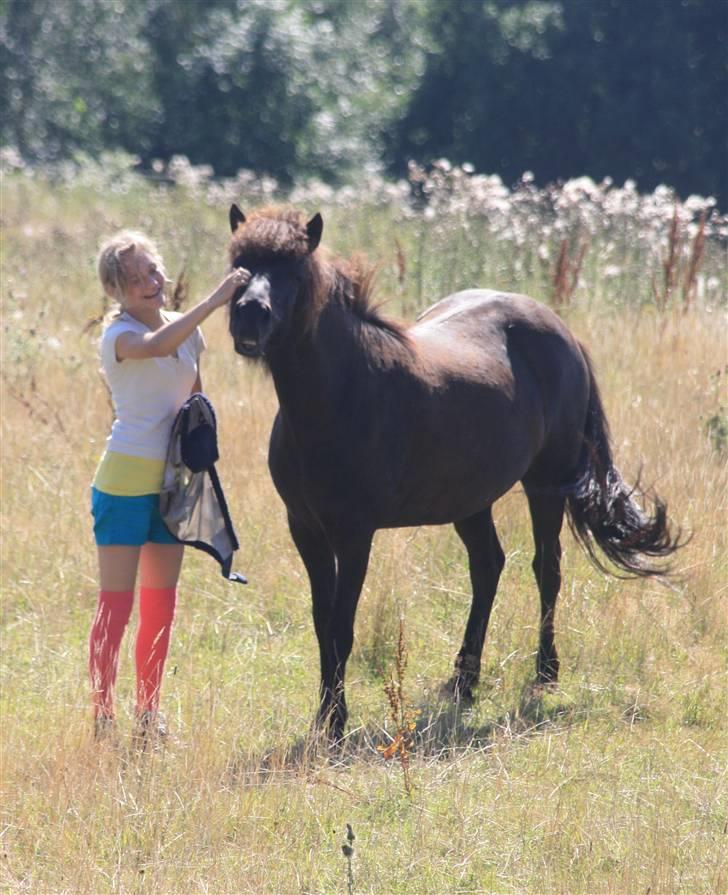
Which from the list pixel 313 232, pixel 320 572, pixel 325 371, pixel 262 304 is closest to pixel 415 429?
pixel 325 371

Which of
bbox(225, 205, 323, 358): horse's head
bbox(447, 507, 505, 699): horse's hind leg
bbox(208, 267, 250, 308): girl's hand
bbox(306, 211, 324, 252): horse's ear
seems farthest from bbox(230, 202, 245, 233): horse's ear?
bbox(447, 507, 505, 699): horse's hind leg

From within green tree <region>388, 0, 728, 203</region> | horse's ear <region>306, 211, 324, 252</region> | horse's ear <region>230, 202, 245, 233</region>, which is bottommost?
horse's ear <region>306, 211, 324, 252</region>

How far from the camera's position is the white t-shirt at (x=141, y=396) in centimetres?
462

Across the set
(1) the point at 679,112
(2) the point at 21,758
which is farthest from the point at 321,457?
(1) the point at 679,112

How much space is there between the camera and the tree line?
25.1m

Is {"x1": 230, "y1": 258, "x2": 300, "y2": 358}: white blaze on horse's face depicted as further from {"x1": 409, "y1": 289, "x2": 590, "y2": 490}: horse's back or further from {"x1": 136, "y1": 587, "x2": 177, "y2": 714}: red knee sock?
{"x1": 136, "y1": 587, "x2": 177, "y2": 714}: red knee sock

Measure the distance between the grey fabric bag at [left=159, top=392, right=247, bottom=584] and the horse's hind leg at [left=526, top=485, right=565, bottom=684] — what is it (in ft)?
5.20

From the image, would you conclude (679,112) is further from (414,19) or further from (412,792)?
(412,792)

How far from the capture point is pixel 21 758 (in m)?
4.36

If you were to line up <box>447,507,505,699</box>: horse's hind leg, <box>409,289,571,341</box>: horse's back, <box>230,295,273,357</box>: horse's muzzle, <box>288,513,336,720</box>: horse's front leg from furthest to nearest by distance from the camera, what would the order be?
<box>409,289,571,341</box>: horse's back, <box>447,507,505,699</box>: horse's hind leg, <box>288,513,336,720</box>: horse's front leg, <box>230,295,273,357</box>: horse's muzzle

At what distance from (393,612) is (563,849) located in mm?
2119

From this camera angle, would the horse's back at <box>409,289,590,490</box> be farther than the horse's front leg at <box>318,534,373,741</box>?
Yes

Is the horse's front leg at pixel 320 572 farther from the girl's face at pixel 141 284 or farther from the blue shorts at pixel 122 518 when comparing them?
the girl's face at pixel 141 284

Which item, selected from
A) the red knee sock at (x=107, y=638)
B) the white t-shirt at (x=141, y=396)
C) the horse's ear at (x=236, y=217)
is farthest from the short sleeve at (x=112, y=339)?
the red knee sock at (x=107, y=638)
